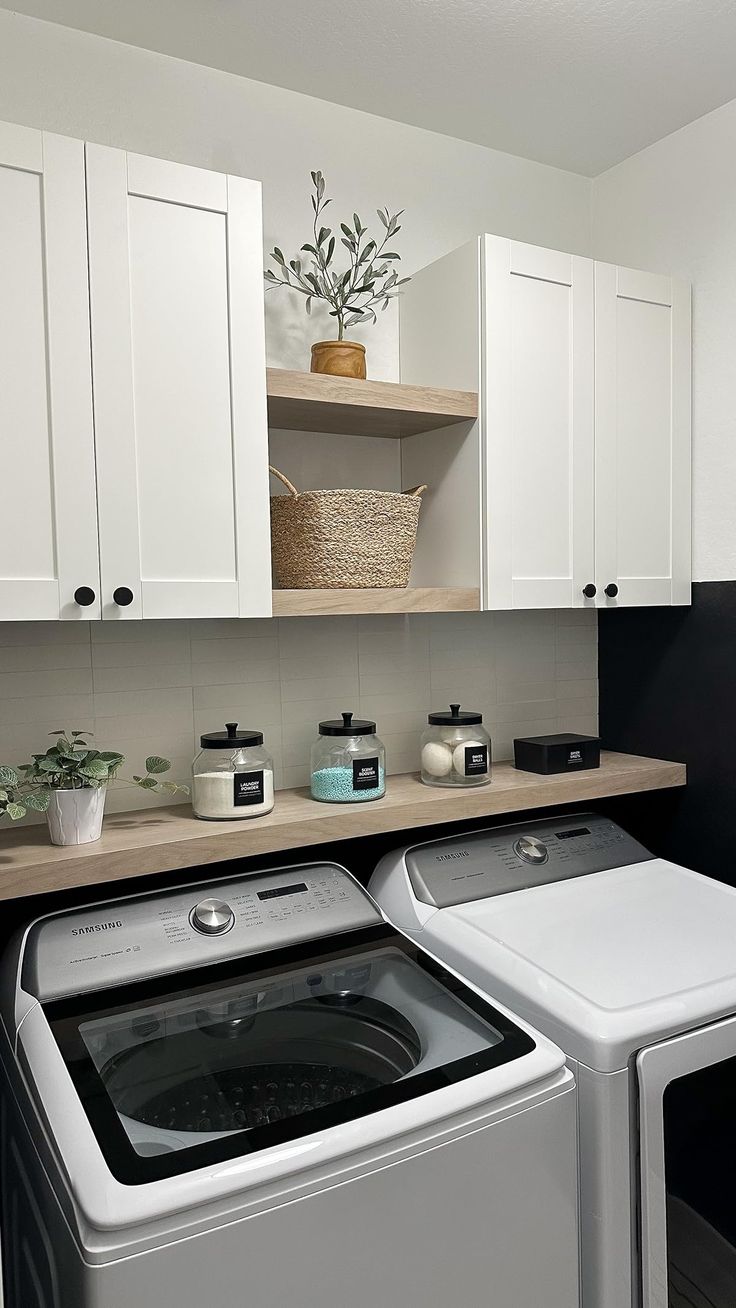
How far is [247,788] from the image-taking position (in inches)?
69.5

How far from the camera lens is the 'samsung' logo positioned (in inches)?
61.4

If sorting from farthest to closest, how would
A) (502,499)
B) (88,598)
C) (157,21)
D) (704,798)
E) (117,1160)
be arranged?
(704,798) < (502,499) < (157,21) < (88,598) < (117,1160)

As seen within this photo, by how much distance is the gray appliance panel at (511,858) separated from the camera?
1884 mm

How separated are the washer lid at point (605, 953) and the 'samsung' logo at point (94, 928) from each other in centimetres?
60

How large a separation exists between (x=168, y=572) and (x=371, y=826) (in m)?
0.66

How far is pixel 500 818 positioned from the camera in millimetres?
2320

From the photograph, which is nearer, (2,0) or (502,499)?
(2,0)

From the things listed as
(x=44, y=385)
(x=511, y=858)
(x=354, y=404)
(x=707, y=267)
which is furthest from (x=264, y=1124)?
(x=707, y=267)

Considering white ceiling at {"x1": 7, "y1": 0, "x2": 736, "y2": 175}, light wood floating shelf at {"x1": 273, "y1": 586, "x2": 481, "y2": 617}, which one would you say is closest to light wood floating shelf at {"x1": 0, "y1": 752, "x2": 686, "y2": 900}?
light wood floating shelf at {"x1": 273, "y1": 586, "x2": 481, "y2": 617}

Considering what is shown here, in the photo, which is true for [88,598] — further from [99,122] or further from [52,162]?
[99,122]

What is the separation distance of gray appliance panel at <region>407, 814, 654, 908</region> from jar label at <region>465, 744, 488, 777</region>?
0.14 metres

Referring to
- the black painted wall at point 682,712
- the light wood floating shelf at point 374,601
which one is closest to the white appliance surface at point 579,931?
the black painted wall at point 682,712

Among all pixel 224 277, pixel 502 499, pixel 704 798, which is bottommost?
pixel 704 798

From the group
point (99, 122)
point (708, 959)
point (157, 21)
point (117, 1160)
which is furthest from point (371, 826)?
point (157, 21)
